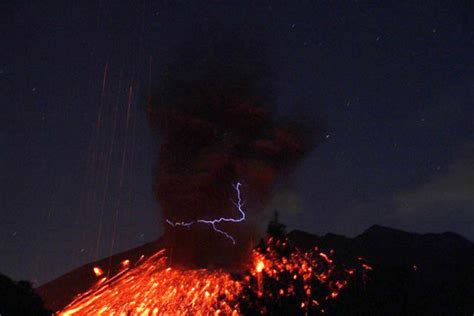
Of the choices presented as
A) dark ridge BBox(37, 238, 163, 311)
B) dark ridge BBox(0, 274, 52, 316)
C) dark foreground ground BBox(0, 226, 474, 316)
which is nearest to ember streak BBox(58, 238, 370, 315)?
dark foreground ground BBox(0, 226, 474, 316)

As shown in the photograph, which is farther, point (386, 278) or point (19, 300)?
point (19, 300)

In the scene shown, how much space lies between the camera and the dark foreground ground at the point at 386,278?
17.5 m

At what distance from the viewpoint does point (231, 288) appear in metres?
28.4

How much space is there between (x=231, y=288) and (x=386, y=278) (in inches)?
486

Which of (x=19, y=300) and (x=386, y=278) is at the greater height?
(x=19, y=300)

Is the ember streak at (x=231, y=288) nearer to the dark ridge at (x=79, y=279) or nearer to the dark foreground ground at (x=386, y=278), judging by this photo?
the dark foreground ground at (x=386, y=278)

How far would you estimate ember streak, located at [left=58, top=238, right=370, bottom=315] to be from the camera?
51.4ft

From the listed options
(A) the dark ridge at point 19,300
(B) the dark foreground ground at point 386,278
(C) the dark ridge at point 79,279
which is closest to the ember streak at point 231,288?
(B) the dark foreground ground at point 386,278

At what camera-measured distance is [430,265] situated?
7762cm

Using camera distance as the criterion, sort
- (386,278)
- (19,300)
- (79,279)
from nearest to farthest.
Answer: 1. (386,278)
2. (19,300)
3. (79,279)

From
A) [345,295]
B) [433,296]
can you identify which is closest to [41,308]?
[345,295]

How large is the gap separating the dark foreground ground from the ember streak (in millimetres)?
1121

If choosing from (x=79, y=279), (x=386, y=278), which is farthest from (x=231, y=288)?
(x=79, y=279)

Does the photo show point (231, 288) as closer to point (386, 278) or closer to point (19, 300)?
point (19, 300)
